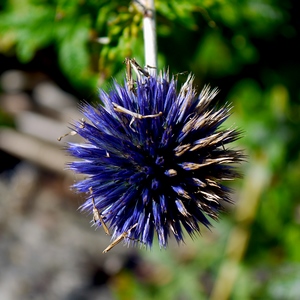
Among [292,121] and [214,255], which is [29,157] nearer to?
[214,255]

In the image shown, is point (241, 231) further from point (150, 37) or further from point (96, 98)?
point (150, 37)

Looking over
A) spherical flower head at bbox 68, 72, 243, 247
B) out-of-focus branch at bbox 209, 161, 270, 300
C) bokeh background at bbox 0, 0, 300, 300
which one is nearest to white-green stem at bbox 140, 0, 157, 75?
spherical flower head at bbox 68, 72, 243, 247

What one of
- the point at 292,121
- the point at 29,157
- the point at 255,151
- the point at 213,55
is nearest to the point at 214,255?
the point at 255,151

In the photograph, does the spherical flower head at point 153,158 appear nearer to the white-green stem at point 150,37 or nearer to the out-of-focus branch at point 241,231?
the white-green stem at point 150,37

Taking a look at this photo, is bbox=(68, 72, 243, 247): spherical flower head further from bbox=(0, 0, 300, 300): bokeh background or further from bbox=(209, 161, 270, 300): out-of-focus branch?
bbox=(209, 161, 270, 300): out-of-focus branch

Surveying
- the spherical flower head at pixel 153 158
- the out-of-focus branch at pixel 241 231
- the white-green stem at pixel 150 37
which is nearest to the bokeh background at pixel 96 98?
the out-of-focus branch at pixel 241 231

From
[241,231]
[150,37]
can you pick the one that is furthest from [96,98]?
[150,37]
